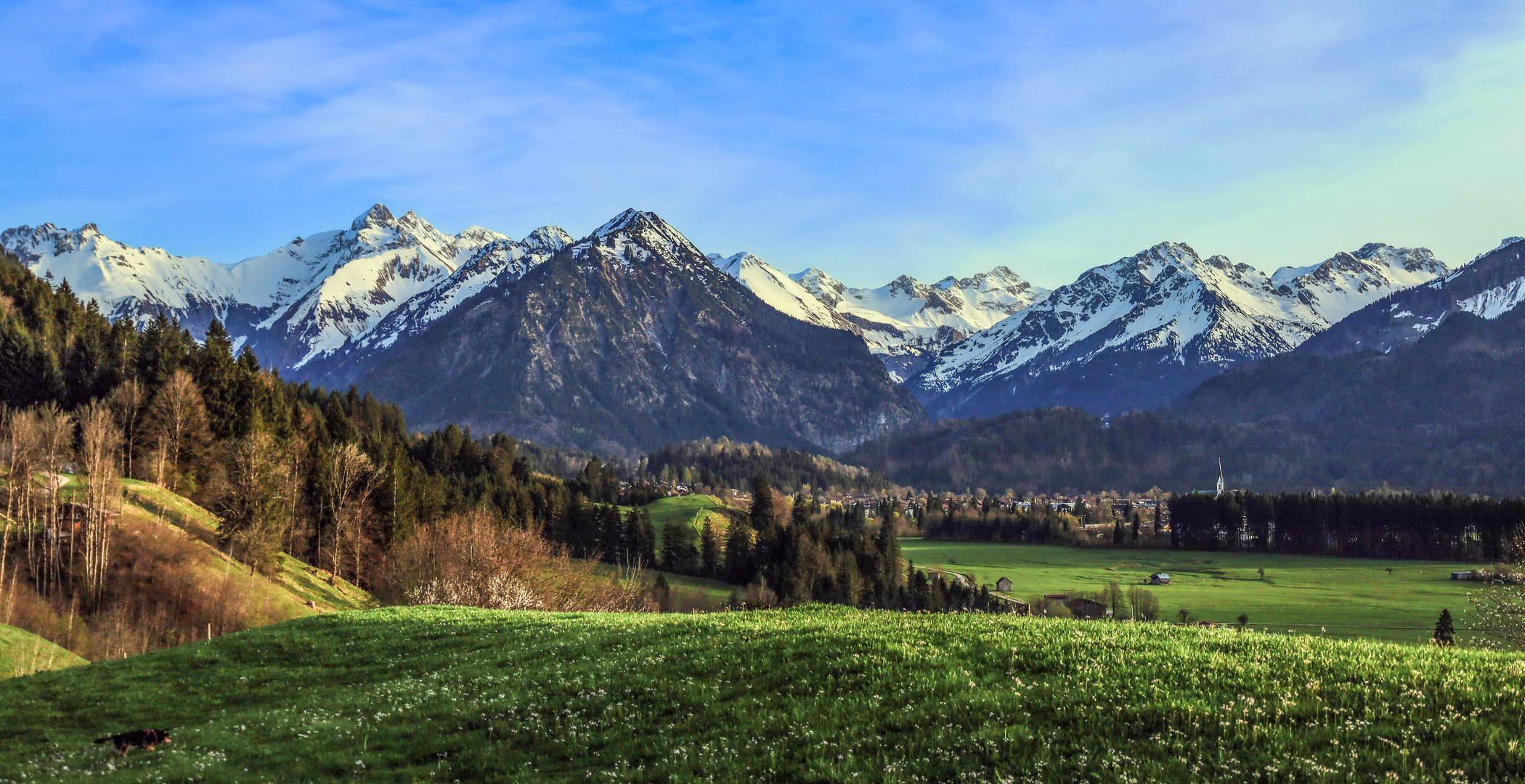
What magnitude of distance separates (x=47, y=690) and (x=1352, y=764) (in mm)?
36639

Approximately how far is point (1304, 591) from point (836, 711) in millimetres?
169048

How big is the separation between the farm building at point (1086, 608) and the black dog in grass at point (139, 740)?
132166 millimetres

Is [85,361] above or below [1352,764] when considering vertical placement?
above

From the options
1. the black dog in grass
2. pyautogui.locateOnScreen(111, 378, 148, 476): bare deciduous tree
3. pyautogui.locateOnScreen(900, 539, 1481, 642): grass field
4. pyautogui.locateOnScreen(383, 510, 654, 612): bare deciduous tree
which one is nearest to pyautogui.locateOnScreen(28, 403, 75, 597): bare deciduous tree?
pyautogui.locateOnScreen(111, 378, 148, 476): bare deciduous tree

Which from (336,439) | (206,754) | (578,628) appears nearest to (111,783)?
(206,754)

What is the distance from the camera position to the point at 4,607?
225ft

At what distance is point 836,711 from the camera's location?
16.2 metres

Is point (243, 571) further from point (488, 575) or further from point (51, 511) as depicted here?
point (488, 575)

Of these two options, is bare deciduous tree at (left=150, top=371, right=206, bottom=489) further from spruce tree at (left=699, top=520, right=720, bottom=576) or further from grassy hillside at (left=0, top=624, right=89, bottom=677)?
spruce tree at (left=699, top=520, right=720, bottom=576)

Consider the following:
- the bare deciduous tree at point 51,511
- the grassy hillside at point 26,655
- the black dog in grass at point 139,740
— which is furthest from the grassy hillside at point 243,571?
the black dog in grass at point 139,740

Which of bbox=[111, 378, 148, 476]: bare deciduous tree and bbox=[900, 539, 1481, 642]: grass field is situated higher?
bbox=[111, 378, 148, 476]: bare deciduous tree

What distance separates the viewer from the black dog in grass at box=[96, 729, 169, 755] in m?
20.7

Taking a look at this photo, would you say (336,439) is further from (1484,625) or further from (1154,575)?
(1154,575)

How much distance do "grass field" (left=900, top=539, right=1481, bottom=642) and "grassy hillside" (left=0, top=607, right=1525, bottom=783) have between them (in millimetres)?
100941
